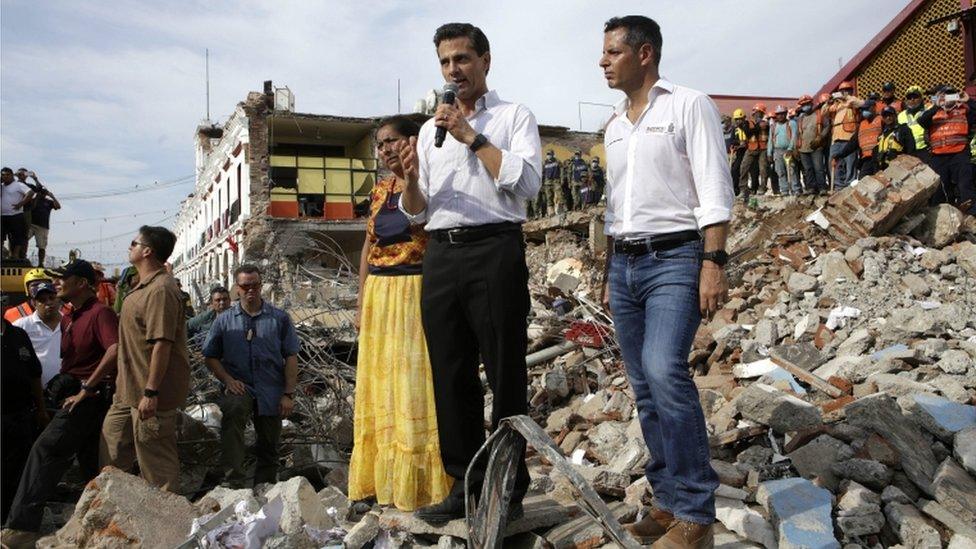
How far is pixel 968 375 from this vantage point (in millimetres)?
4617

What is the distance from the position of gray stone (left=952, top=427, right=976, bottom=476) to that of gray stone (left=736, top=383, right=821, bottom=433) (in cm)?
61

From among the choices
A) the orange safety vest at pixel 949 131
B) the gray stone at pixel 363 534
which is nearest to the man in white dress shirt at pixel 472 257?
the gray stone at pixel 363 534

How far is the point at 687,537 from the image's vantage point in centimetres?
237

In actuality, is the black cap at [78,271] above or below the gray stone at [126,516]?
above

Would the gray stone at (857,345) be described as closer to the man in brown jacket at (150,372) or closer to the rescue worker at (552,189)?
the man in brown jacket at (150,372)

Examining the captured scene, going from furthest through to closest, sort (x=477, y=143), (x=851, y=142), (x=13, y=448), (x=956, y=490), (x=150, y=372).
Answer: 1. (x=851, y=142)
2. (x=13, y=448)
3. (x=150, y=372)
4. (x=956, y=490)
5. (x=477, y=143)

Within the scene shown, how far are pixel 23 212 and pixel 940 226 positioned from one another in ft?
40.2

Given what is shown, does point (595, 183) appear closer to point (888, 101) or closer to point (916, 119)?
point (888, 101)

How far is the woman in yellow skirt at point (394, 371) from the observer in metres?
2.81

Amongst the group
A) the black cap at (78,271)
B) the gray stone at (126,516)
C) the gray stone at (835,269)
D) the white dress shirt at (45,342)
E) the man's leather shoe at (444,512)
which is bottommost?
the gray stone at (126,516)

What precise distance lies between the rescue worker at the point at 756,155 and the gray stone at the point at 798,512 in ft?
34.9

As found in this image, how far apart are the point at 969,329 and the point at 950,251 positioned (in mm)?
2817

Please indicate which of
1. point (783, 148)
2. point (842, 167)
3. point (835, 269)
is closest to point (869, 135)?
point (842, 167)

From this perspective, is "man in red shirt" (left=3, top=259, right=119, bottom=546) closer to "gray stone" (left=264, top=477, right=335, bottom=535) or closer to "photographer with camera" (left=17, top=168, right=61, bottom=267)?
"gray stone" (left=264, top=477, right=335, bottom=535)
